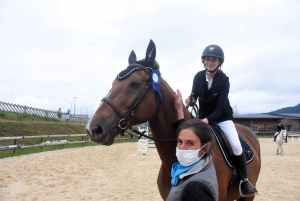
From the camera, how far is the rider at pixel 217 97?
311cm

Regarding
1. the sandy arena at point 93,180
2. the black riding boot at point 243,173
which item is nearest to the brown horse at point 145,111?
the black riding boot at point 243,173

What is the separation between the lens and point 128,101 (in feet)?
8.19

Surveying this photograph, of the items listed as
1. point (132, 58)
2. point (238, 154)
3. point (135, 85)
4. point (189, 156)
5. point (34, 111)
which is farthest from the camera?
point (34, 111)

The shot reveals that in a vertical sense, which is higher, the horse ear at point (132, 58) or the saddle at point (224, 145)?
the horse ear at point (132, 58)

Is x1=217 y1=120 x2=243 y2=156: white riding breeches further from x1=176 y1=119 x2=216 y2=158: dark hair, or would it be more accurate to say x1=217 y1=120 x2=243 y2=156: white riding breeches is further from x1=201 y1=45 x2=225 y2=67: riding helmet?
x1=176 y1=119 x2=216 y2=158: dark hair

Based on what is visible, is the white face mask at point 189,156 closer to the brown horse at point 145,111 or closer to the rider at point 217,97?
the brown horse at point 145,111

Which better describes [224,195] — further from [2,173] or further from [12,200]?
[2,173]

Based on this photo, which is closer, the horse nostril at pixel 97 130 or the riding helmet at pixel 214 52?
the horse nostril at pixel 97 130

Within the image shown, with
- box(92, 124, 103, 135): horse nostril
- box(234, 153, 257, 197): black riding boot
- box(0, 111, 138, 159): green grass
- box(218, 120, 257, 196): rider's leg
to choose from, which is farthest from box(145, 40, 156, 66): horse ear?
box(0, 111, 138, 159): green grass

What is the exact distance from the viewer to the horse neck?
9.06ft

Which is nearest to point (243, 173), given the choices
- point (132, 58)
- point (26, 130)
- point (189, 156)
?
point (189, 156)

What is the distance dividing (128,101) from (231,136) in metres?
1.45

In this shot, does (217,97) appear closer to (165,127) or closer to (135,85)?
(165,127)

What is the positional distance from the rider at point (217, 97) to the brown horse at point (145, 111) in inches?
10.8
